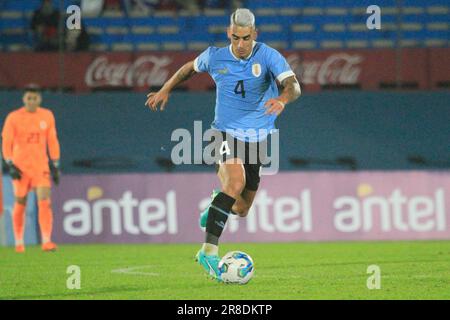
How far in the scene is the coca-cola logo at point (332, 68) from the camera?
17812 millimetres

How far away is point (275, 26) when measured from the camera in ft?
62.4

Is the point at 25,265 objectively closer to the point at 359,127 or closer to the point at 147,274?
the point at 147,274

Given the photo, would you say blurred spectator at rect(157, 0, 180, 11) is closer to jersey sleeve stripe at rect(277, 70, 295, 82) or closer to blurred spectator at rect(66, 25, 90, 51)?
blurred spectator at rect(66, 25, 90, 51)

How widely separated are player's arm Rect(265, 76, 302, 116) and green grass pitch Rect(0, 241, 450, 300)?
55.9 inches

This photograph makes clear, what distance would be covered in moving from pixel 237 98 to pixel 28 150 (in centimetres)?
606

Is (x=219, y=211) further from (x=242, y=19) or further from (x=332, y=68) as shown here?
(x=332, y=68)

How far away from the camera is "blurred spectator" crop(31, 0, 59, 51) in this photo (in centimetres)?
1784

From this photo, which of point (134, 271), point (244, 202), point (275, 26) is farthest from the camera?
point (275, 26)

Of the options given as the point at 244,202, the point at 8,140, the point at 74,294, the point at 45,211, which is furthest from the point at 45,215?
the point at 74,294

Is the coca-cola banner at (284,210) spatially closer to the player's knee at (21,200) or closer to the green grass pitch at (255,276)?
the green grass pitch at (255,276)

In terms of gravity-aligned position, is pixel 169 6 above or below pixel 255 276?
above

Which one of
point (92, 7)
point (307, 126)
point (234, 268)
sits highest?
point (92, 7)

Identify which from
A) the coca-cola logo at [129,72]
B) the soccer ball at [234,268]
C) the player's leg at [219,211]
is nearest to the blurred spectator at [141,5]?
the coca-cola logo at [129,72]

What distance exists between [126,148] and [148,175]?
1.39 m
